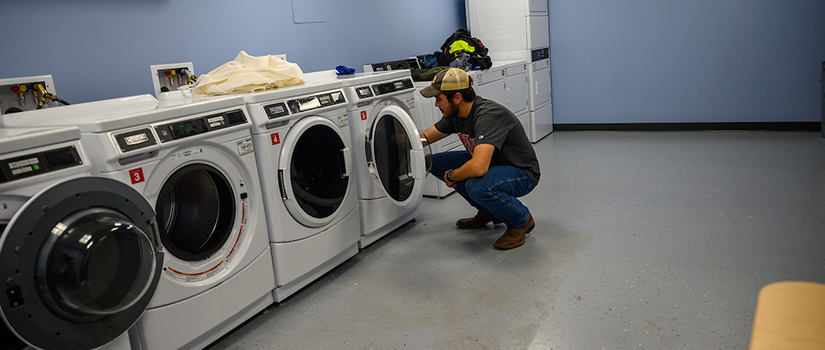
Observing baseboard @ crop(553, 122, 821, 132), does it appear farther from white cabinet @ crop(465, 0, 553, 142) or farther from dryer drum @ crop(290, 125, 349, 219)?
dryer drum @ crop(290, 125, 349, 219)

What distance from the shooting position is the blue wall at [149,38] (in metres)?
2.30

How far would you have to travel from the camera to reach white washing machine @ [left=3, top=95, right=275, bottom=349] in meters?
1.73

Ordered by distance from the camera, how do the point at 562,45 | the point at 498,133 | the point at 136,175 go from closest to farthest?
1. the point at 136,175
2. the point at 498,133
3. the point at 562,45

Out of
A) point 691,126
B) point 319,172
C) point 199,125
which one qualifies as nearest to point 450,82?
point 319,172

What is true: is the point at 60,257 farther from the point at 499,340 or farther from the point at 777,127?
the point at 777,127

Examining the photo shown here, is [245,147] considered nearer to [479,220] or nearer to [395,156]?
[395,156]

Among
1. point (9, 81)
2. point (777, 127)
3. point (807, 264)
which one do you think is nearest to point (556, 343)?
point (807, 264)

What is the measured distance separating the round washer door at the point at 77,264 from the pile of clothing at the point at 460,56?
3015 mm

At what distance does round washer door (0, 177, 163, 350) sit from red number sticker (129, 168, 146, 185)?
3.4 inches

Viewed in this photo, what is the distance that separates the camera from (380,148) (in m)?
2.84

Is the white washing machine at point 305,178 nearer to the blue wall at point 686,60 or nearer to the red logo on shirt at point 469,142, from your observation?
the red logo on shirt at point 469,142

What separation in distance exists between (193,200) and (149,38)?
1.16 metres

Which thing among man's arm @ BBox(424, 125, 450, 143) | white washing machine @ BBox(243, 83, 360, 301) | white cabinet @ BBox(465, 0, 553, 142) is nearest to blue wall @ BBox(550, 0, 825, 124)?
white cabinet @ BBox(465, 0, 553, 142)

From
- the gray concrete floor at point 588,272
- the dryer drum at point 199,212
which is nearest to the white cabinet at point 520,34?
the gray concrete floor at point 588,272
